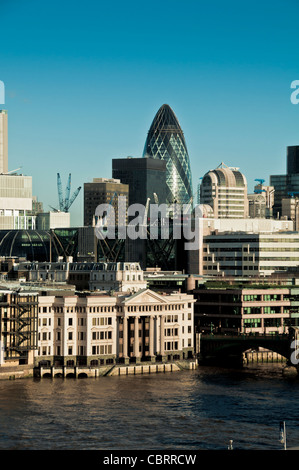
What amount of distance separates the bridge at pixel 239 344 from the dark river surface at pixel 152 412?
7.97m

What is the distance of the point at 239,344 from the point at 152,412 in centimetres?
4371

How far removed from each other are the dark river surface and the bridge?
26.2 ft

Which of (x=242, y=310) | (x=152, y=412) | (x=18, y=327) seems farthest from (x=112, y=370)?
(x=242, y=310)

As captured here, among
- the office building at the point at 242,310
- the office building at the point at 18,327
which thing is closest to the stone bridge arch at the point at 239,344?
the office building at the point at 242,310

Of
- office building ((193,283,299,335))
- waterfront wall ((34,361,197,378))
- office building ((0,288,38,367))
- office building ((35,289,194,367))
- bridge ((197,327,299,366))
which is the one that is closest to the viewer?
office building ((0,288,38,367))

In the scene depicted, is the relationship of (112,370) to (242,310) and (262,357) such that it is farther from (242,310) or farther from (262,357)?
(242,310)

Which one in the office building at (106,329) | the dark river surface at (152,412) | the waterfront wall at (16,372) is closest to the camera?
the dark river surface at (152,412)

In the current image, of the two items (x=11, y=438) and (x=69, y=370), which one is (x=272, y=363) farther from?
(x=11, y=438)

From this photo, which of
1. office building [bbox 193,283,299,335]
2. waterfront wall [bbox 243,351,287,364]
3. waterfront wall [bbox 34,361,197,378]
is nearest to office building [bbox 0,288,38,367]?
waterfront wall [bbox 34,361,197,378]

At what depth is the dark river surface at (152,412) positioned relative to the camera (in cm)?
10475

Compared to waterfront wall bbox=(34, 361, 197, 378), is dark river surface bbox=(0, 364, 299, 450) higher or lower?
lower

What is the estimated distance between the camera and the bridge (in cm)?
15750

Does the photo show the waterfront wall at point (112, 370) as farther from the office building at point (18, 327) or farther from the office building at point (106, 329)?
the office building at point (18, 327)

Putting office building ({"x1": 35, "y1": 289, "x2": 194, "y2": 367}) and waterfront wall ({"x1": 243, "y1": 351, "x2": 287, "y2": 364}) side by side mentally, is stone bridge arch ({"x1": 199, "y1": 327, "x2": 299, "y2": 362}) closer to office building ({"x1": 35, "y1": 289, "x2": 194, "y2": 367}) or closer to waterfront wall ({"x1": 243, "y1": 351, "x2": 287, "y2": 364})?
waterfront wall ({"x1": 243, "y1": 351, "x2": 287, "y2": 364})
